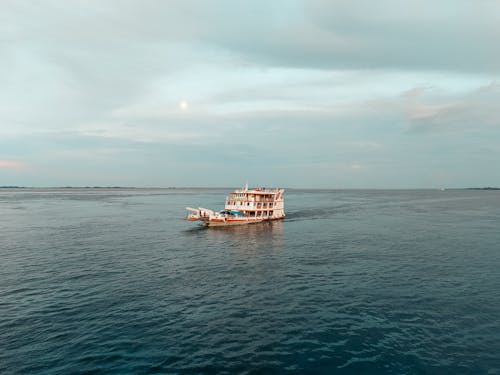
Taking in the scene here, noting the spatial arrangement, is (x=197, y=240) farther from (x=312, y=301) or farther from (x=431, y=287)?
(x=431, y=287)

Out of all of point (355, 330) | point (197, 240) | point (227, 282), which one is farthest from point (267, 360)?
point (197, 240)

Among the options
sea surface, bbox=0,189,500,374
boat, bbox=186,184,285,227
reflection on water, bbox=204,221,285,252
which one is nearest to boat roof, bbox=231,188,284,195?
boat, bbox=186,184,285,227

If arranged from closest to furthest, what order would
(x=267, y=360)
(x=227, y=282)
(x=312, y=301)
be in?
1. (x=267, y=360)
2. (x=312, y=301)
3. (x=227, y=282)

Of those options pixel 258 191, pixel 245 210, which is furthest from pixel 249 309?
pixel 258 191

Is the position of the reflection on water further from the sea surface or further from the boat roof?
the boat roof

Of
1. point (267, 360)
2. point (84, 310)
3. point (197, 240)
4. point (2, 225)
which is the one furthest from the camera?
point (2, 225)

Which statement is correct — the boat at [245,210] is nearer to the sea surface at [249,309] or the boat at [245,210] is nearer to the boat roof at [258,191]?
the boat roof at [258,191]

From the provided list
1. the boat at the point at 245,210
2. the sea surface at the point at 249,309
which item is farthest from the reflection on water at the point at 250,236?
the sea surface at the point at 249,309
